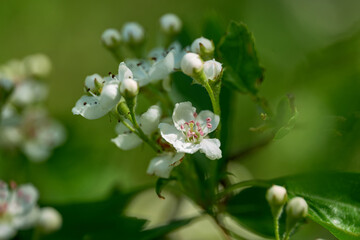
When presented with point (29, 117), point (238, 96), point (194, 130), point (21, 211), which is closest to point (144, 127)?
point (194, 130)

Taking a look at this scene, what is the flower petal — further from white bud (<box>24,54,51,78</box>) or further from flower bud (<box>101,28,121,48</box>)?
white bud (<box>24,54,51,78</box>)

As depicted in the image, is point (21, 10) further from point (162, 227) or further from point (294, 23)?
point (162, 227)

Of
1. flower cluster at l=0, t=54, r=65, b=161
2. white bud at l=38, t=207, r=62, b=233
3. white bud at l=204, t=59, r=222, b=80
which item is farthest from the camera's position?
flower cluster at l=0, t=54, r=65, b=161

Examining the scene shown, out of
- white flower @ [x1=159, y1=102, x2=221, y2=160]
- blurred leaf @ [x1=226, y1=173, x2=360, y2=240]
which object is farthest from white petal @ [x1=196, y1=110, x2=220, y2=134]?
blurred leaf @ [x1=226, y1=173, x2=360, y2=240]

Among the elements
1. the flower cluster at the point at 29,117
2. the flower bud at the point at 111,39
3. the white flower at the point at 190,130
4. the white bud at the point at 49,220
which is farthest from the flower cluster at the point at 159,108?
the flower cluster at the point at 29,117

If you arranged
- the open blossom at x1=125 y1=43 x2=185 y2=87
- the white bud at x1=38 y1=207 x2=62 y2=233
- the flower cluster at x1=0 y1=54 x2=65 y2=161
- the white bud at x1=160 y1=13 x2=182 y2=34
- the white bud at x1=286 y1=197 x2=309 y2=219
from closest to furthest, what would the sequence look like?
the white bud at x1=286 y1=197 x2=309 y2=219, the open blossom at x1=125 y1=43 x2=185 y2=87, the white bud at x1=38 y1=207 x2=62 y2=233, the white bud at x1=160 y1=13 x2=182 y2=34, the flower cluster at x1=0 y1=54 x2=65 y2=161

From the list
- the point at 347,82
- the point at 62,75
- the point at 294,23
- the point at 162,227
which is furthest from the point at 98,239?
the point at 62,75

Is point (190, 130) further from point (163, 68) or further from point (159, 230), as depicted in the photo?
point (159, 230)
